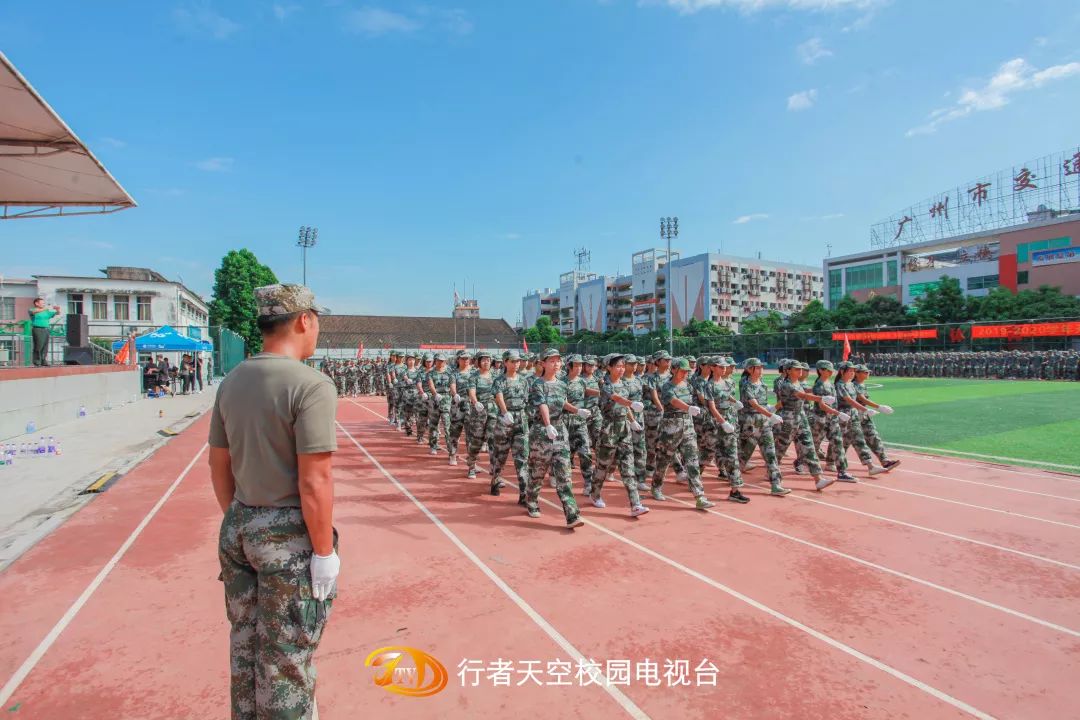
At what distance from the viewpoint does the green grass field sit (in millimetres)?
10797

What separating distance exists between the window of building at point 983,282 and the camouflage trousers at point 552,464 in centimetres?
6144

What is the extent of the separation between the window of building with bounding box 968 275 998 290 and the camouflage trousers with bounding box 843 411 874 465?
56590mm

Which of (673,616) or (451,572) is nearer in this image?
(673,616)

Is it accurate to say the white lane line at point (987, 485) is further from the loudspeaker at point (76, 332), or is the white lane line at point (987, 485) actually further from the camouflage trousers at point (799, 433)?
the loudspeaker at point (76, 332)

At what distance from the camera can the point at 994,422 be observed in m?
14.1

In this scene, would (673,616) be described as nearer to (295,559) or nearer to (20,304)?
(295,559)

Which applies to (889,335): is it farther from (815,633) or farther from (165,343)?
(165,343)

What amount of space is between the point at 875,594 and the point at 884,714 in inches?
67.4

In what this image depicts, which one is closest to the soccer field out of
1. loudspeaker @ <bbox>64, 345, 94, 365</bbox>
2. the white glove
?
the white glove

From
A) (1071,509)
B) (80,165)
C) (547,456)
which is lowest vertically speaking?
(1071,509)

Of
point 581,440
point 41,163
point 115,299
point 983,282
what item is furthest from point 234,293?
point 983,282

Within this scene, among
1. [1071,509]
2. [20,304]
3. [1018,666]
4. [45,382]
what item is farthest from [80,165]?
[20,304]

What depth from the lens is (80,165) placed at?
935cm

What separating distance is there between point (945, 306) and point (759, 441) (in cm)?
4213
